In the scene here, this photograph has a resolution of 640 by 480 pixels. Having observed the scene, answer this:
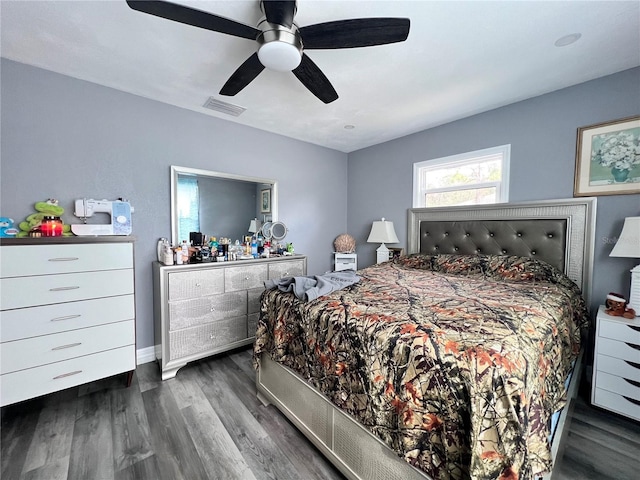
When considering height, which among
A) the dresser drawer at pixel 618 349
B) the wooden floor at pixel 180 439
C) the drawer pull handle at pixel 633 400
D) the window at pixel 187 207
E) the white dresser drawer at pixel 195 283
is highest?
the window at pixel 187 207

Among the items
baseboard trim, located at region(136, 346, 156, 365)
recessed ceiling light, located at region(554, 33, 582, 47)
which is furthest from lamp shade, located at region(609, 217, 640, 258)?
baseboard trim, located at region(136, 346, 156, 365)

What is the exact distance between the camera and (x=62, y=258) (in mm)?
1775

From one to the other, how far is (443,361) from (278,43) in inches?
66.0

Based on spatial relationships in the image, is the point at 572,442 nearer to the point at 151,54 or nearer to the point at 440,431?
the point at 440,431

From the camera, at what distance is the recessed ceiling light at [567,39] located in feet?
5.31

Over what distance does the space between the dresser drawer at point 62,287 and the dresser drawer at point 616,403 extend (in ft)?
11.5

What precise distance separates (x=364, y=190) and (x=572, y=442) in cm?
320

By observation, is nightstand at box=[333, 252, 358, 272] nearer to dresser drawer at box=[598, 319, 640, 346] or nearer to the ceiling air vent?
the ceiling air vent

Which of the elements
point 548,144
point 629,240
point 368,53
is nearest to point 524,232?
point 629,240

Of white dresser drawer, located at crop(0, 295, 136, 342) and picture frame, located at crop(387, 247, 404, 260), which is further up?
picture frame, located at crop(387, 247, 404, 260)

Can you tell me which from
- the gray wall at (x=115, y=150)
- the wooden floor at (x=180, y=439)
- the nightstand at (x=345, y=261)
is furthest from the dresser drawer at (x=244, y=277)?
the nightstand at (x=345, y=261)

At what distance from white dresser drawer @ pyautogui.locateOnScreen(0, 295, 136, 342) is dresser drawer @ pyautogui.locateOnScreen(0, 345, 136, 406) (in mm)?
237

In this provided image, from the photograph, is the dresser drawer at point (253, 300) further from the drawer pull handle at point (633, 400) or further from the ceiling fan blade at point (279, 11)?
the drawer pull handle at point (633, 400)

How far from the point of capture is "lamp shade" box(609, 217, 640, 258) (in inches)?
70.4
